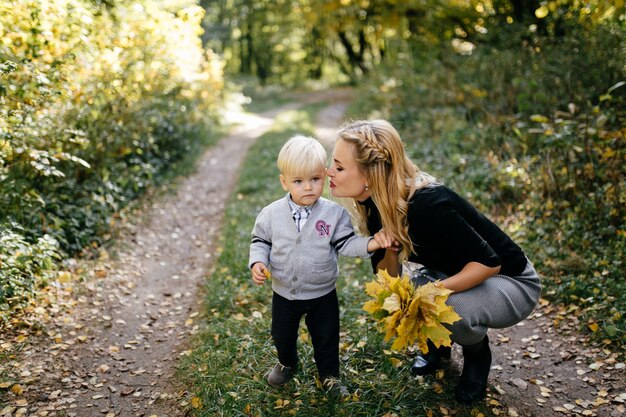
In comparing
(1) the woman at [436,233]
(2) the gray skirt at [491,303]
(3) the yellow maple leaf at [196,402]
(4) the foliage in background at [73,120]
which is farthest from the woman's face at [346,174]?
(4) the foliage in background at [73,120]

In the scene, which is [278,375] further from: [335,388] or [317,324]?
[317,324]

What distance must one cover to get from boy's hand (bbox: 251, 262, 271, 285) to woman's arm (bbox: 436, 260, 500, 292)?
1.03 m

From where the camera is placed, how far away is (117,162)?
7582 mm

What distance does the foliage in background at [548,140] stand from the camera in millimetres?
4637

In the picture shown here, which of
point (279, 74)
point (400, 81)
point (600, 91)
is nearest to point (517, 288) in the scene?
point (600, 91)

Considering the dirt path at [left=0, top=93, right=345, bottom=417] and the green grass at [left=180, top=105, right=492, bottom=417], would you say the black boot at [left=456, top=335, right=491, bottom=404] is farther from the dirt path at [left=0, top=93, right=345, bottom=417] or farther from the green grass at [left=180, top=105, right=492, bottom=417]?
the dirt path at [left=0, top=93, right=345, bottom=417]

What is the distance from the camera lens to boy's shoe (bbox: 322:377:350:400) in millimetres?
3138


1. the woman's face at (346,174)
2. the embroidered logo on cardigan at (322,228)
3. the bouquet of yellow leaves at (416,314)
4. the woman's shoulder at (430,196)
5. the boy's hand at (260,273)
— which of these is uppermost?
the woman's face at (346,174)

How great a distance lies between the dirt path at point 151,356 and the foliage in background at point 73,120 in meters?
0.55

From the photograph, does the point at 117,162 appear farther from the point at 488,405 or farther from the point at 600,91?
the point at 600,91

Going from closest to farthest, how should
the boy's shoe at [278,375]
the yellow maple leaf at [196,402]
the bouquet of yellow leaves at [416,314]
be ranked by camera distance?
the bouquet of yellow leaves at [416,314] < the yellow maple leaf at [196,402] < the boy's shoe at [278,375]

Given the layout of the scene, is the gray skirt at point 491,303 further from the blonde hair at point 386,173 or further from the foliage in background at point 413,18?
the foliage in background at point 413,18

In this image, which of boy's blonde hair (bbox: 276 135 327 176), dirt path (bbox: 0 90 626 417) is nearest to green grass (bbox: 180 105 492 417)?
dirt path (bbox: 0 90 626 417)

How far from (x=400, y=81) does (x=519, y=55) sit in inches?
174
